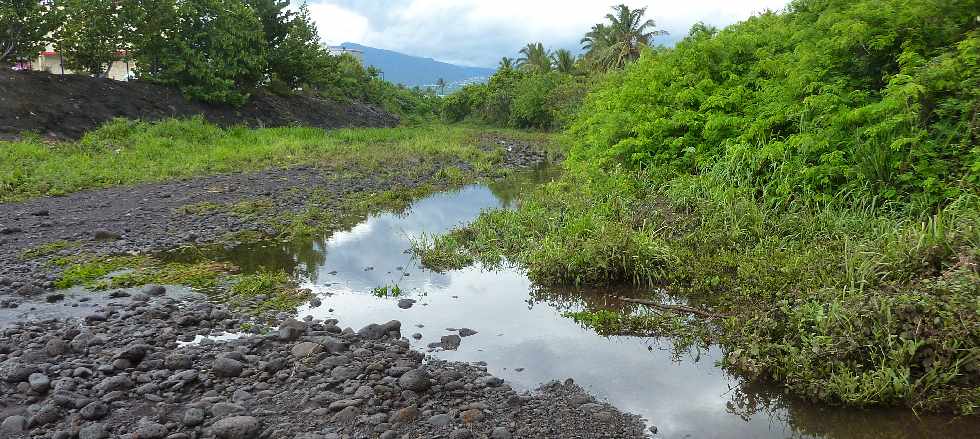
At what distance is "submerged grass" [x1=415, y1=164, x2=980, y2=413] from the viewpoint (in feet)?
16.1

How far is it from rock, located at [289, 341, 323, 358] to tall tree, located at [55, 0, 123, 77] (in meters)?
25.7

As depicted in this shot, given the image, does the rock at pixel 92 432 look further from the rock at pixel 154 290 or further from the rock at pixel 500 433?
the rock at pixel 154 290

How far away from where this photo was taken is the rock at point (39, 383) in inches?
194

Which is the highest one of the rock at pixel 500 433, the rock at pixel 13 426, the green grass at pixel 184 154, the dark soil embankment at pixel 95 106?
the dark soil embankment at pixel 95 106

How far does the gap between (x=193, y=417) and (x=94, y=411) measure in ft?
2.37

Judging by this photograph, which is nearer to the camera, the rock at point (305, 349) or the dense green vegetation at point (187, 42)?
the rock at point (305, 349)

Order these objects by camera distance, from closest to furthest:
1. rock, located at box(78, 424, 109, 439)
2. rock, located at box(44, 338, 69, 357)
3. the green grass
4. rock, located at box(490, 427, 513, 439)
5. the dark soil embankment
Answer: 1. rock, located at box(78, 424, 109, 439)
2. rock, located at box(490, 427, 513, 439)
3. rock, located at box(44, 338, 69, 357)
4. the green grass
5. the dark soil embankment

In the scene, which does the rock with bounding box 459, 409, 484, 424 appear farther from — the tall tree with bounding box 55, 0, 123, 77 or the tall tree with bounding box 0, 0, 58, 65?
the tall tree with bounding box 55, 0, 123, 77

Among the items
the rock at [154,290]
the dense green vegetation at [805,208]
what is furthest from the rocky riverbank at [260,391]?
the dense green vegetation at [805,208]

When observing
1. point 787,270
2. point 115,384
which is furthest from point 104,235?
point 787,270

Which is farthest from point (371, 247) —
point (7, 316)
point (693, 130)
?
point (693, 130)

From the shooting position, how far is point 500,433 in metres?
4.48

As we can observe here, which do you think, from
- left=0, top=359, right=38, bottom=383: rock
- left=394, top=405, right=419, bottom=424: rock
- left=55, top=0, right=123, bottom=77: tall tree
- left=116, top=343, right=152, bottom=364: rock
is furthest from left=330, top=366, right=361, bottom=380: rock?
left=55, top=0, right=123, bottom=77: tall tree

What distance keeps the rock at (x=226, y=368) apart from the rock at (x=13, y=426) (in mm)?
1282
